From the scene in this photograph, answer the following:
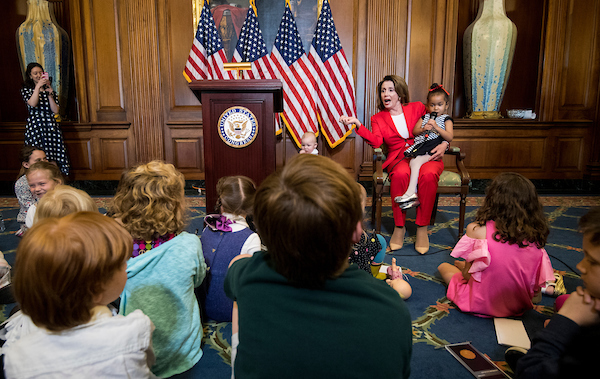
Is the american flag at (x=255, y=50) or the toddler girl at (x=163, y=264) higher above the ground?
the american flag at (x=255, y=50)

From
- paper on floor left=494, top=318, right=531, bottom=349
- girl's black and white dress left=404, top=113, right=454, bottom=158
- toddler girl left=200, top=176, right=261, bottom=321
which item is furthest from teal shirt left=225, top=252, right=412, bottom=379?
girl's black and white dress left=404, top=113, right=454, bottom=158

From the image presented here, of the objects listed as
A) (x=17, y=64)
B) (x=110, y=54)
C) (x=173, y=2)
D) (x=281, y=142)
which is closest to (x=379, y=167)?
(x=281, y=142)

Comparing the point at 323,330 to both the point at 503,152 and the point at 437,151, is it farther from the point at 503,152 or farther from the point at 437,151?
the point at 503,152

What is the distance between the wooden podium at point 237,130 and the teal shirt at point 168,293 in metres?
1.02

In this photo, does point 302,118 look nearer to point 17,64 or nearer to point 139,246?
point 139,246

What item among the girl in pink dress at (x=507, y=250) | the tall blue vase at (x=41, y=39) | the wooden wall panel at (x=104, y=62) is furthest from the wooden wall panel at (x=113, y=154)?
the girl in pink dress at (x=507, y=250)

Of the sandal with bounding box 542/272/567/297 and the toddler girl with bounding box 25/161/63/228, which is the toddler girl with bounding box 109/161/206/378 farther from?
the sandal with bounding box 542/272/567/297

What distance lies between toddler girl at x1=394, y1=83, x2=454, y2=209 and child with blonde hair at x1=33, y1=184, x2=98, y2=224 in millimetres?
2290

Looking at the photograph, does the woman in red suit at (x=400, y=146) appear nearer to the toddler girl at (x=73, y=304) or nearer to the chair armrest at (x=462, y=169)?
the chair armrest at (x=462, y=169)

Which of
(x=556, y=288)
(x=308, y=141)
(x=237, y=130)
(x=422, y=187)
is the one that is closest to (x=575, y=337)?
(x=556, y=288)

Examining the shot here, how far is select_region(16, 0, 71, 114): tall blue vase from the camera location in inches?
203

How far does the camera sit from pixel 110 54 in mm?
5320

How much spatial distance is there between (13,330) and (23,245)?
554 millimetres

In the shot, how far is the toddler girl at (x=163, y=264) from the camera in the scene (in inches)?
55.3
